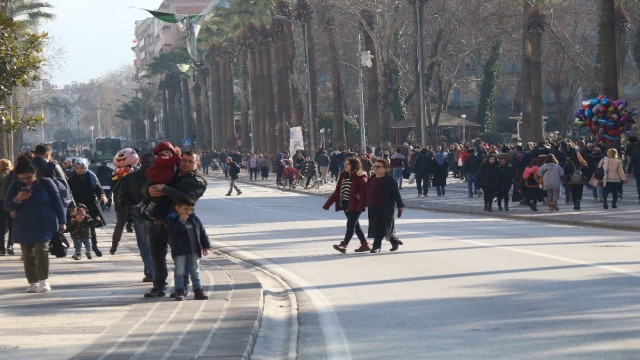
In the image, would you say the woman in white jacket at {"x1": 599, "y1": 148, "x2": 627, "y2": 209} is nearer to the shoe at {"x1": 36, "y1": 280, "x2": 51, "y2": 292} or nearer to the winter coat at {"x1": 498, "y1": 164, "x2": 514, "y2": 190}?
the winter coat at {"x1": 498, "y1": 164, "x2": 514, "y2": 190}

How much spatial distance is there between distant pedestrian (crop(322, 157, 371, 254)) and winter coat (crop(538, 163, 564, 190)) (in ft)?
39.7

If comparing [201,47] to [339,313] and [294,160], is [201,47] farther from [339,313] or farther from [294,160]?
[339,313]

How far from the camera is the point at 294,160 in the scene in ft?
206

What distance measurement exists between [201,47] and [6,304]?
94851mm

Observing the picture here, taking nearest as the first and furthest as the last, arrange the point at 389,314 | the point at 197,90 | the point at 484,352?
1. the point at 484,352
2. the point at 389,314
3. the point at 197,90

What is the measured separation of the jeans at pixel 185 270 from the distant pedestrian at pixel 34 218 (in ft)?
7.33

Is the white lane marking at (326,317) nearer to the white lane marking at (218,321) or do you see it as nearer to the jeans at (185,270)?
the white lane marking at (218,321)

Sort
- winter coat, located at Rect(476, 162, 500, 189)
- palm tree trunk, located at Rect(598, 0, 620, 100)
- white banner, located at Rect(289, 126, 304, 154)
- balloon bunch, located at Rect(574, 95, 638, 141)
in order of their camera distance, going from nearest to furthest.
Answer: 1. winter coat, located at Rect(476, 162, 500, 189)
2. palm tree trunk, located at Rect(598, 0, 620, 100)
3. balloon bunch, located at Rect(574, 95, 638, 141)
4. white banner, located at Rect(289, 126, 304, 154)

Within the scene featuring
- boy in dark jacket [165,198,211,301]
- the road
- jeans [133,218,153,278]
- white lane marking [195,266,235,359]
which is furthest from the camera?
jeans [133,218,153,278]

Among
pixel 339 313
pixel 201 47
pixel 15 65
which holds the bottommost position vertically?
pixel 339 313

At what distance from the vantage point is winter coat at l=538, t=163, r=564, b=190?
108ft

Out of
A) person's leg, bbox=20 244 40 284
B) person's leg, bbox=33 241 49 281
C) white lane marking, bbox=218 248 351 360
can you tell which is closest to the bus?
white lane marking, bbox=218 248 351 360

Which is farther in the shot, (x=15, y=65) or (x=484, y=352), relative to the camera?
(x=15, y=65)

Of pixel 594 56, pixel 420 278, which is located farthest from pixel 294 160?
pixel 420 278
